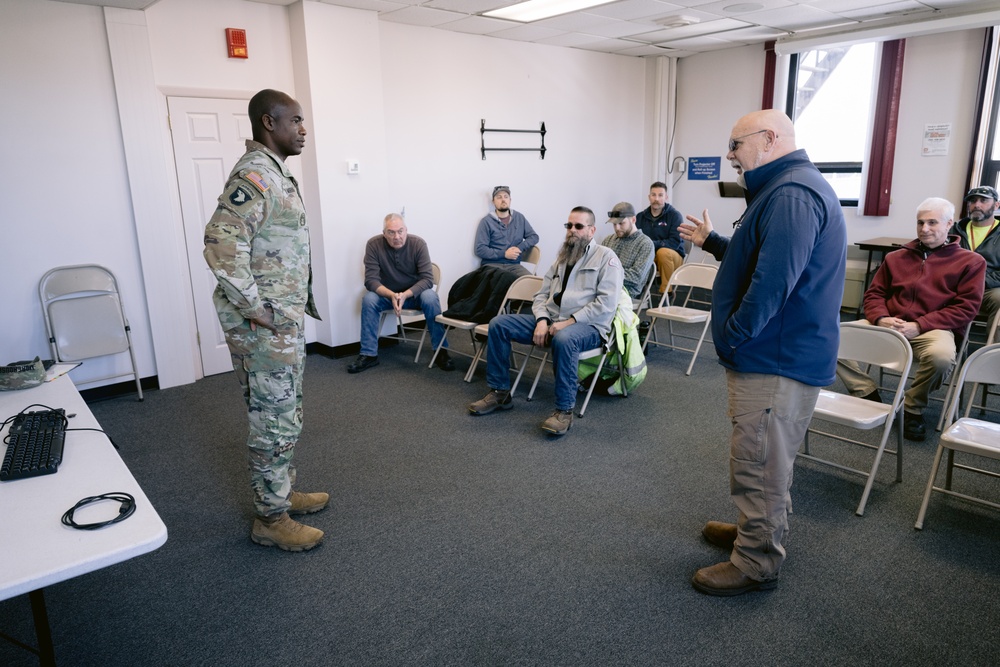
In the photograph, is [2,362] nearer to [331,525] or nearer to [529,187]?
[331,525]

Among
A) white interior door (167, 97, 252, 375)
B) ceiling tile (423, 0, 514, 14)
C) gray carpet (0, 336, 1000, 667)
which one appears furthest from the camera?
ceiling tile (423, 0, 514, 14)

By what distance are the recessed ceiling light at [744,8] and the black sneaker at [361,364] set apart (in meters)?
4.10

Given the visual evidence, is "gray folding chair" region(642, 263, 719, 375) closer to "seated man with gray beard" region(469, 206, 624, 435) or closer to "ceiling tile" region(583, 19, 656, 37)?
"seated man with gray beard" region(469, 206, 624, 435)

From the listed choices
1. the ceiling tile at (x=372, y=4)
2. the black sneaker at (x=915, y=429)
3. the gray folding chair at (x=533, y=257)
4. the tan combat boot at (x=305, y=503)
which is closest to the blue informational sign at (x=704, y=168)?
the gray folding chair at (x=533, y=257)

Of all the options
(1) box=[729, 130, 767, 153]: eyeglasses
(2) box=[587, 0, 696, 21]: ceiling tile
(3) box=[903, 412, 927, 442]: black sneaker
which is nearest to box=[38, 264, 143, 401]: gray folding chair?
(1) box=[729, 130, 767, 153]: eyeglasses

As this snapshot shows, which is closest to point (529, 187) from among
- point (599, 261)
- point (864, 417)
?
point (599, 261)

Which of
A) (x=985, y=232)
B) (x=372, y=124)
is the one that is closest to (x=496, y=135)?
(x=372, y=124)

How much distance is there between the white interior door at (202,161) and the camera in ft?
15.9

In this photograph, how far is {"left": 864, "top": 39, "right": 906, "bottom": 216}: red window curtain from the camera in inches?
249

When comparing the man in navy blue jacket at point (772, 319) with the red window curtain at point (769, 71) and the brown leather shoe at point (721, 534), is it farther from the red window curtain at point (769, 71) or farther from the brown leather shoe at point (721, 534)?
the red window curtain at point (769, 71)

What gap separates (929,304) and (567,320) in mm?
2147

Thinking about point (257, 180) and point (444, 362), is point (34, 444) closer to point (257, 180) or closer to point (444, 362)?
point (257, 180)

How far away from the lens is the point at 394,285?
550cm

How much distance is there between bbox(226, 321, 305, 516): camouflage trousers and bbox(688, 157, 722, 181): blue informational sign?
6.55 m
